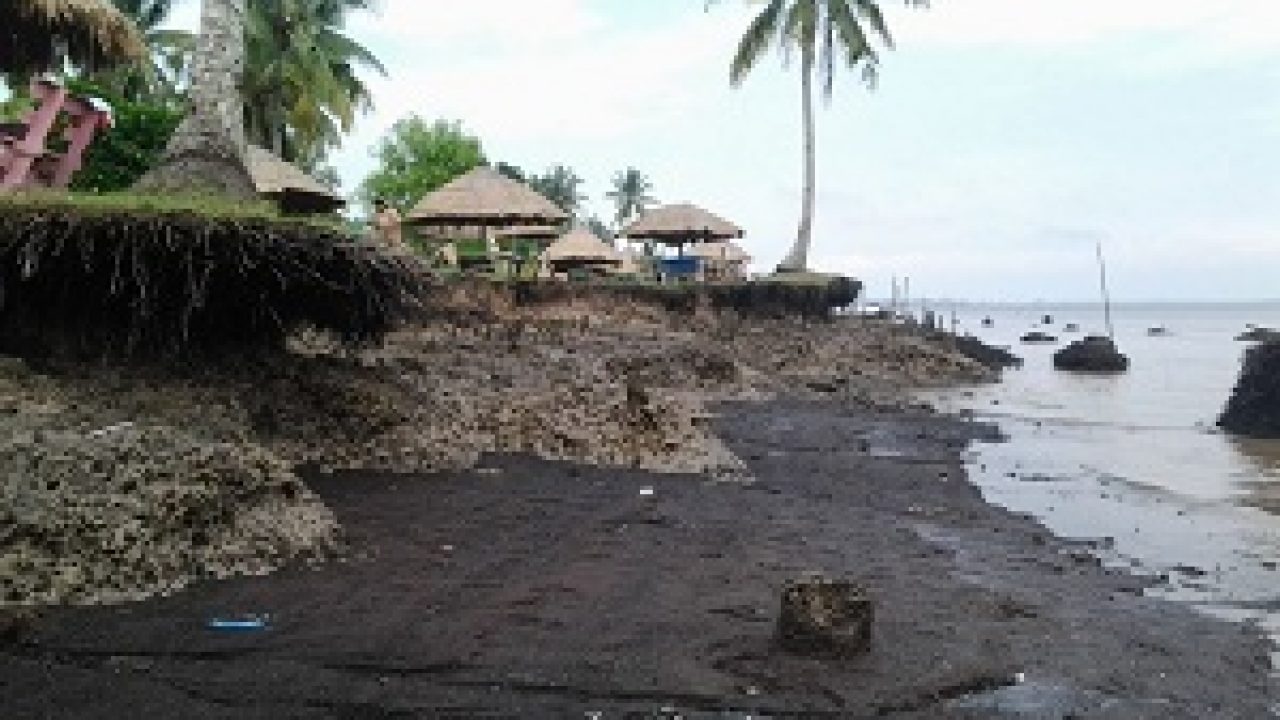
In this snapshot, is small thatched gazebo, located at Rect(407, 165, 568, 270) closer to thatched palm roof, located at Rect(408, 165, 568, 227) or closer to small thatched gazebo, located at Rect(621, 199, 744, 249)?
thatched palm roof, located at Rect(408, 165, 568, 227)

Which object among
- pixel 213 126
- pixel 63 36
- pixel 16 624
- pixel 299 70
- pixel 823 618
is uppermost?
pixel 299 70

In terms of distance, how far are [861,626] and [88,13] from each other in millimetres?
9643

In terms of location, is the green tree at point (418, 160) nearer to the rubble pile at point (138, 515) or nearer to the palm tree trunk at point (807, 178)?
the palm tree trunk at point (807, 178)

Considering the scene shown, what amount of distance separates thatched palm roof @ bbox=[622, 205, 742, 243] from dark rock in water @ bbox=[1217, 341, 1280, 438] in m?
13.3

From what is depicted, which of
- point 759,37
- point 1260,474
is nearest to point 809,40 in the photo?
point 759,37

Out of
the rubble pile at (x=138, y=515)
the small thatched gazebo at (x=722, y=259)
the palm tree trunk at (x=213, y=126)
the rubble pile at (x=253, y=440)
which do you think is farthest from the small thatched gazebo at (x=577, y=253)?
the rubble pile at (x=138, y=515)

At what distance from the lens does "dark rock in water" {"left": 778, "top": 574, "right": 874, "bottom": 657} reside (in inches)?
195

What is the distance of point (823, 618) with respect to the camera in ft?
16.3

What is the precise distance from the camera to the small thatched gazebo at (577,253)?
31750mm

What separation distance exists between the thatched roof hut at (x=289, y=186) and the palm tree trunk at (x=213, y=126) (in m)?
6.93

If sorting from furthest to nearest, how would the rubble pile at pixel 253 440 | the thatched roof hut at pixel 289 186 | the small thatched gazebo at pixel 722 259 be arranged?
the small thatched gazebo at pixel 722 259, the thatched roof hut at pixel 289 186, the rubble pile at pixel 253 440

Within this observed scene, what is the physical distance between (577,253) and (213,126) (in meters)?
22.2

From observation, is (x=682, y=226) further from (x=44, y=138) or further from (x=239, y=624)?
(x=239, y=624)

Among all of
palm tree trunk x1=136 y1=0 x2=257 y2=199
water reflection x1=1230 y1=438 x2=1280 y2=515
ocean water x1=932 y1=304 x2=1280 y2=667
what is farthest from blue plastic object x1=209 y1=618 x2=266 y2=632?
water reflection x1=1230 y1=438 x2=1280 y2=515
